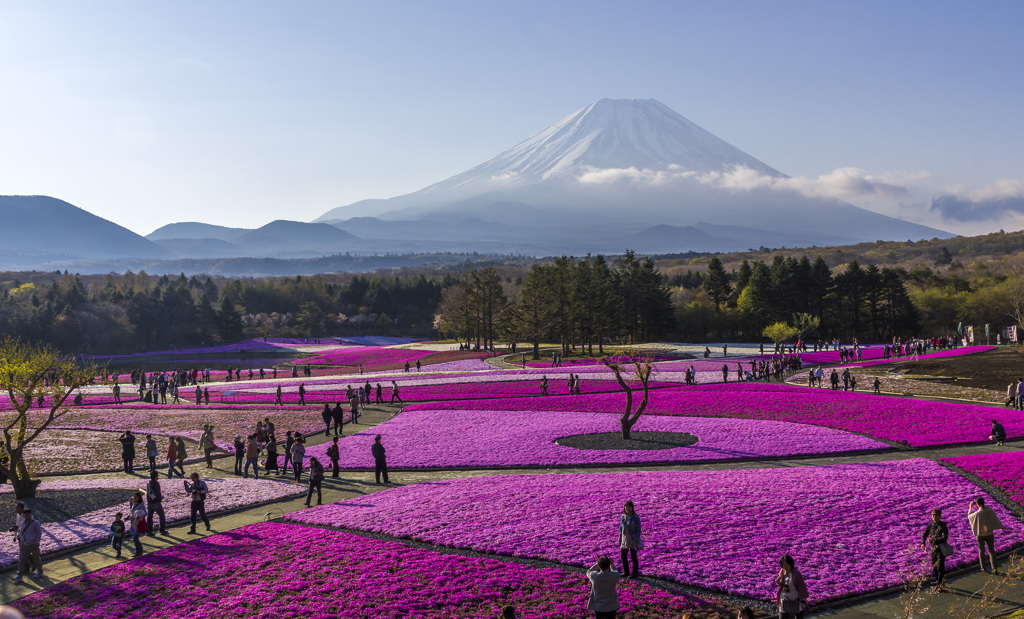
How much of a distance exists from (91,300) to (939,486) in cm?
15751

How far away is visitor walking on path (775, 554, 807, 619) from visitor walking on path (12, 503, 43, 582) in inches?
664

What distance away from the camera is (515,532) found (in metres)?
18.7

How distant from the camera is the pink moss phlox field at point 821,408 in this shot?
3180 centimetres

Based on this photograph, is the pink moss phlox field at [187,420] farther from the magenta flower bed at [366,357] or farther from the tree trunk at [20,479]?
the magenta flower bed at [366,357]

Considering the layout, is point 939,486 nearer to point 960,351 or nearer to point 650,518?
point 650,518

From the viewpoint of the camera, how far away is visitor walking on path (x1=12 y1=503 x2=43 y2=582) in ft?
56.6

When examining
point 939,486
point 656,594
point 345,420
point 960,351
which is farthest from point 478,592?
point 960,351

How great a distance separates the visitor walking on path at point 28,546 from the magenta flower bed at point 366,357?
64.4 metres

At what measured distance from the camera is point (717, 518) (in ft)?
62.5

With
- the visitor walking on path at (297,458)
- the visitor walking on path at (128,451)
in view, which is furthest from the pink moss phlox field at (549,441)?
the visitor walking on path at (128,451)

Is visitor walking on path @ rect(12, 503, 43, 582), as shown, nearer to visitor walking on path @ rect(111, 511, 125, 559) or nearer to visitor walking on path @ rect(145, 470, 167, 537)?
visitor walking on path @ rect(111, 511, 125, 559)

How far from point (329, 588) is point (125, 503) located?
12.8 m

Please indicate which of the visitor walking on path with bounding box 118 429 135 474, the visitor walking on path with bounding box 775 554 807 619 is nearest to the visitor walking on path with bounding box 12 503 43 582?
the visitor walking on path with bounding box 118 429 135 474

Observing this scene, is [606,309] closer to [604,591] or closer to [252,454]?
[252,454]
